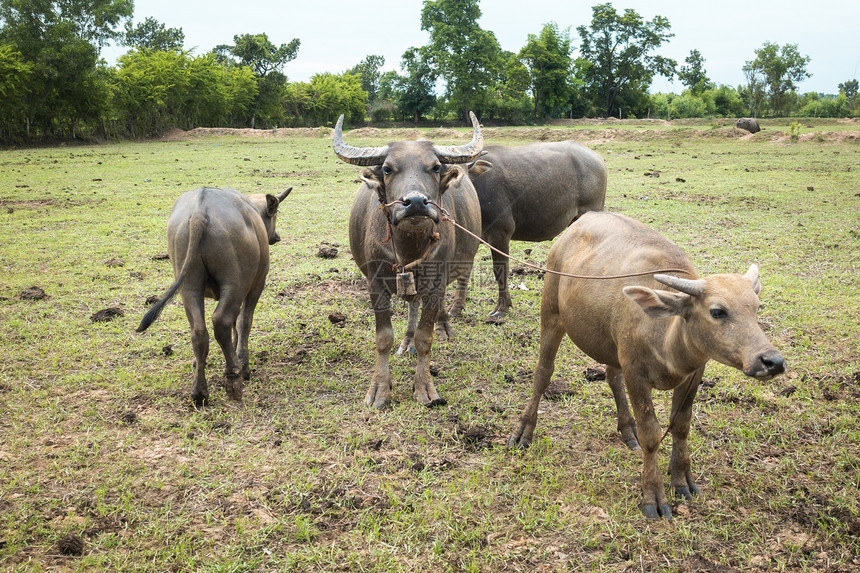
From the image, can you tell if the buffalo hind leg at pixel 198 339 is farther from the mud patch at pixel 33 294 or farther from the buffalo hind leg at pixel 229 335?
the mud patch at pixel 33 294

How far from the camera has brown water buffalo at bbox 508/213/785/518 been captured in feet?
9.82

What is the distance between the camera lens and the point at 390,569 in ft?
10.4

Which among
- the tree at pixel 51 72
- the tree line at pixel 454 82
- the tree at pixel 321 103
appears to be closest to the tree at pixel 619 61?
the tree line at pixel 454 82

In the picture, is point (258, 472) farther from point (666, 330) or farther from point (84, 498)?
point (666, 330)

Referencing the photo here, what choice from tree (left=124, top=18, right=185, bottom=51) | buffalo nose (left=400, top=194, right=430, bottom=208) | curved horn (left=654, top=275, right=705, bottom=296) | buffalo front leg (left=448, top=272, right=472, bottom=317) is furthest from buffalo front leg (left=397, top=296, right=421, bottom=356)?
tree (left=124, top=18, right=185, bottom=51)

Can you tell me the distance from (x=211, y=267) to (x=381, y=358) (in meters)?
1.63

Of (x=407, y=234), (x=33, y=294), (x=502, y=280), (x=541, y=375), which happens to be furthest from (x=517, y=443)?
(x=33, y=294)

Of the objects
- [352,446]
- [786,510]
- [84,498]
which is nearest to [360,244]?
[352,446]

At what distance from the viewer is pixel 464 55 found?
59.5 metres

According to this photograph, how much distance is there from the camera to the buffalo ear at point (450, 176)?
5012 millimetres

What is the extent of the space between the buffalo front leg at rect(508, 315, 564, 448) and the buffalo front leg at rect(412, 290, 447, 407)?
90 cm

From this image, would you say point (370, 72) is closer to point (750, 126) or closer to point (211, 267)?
point (750, 126)

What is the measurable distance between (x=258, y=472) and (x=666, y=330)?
2.80m

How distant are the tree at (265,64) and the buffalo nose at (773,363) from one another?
58142mm
